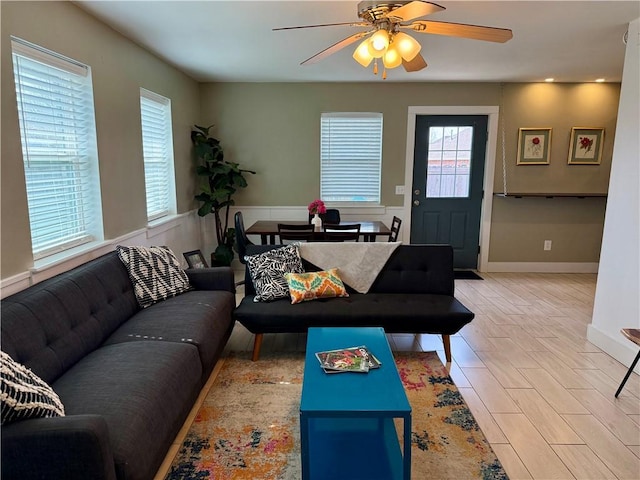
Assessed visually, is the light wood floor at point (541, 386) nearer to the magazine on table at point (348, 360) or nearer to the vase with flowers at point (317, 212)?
the magazine on table at point (348, 360)

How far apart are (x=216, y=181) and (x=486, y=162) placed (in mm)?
3515

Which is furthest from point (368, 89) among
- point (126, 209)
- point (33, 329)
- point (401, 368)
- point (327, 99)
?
point (33, 329)

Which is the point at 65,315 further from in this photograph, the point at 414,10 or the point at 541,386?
the point at 541,386

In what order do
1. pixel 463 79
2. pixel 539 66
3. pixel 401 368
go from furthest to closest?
pixel 463 79 → pixel 539 66 → pixel 401 368

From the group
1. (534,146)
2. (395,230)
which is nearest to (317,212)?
(395,230)

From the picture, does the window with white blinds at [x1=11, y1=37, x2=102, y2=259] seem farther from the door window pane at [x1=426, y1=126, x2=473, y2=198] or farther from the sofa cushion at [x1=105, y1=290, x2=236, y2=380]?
the door window pane at [x1=426, y1=126, x2=473, y2=198]

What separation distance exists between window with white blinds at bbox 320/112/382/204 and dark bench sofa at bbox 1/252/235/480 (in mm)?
3069

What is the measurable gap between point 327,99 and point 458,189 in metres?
2.11

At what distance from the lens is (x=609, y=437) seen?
2.20 metres

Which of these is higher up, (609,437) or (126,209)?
(126,209)

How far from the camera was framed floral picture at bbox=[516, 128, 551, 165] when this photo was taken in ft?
17.6

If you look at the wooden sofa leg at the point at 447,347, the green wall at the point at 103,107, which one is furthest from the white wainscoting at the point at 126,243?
the wooden sofa leg at the point at 447,347

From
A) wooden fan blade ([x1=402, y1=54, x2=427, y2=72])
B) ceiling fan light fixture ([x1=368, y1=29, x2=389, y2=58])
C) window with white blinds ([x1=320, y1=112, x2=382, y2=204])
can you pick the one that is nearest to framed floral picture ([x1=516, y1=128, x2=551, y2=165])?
window with white blinds ([x1=320, y1=112, x2=382, y2=204])

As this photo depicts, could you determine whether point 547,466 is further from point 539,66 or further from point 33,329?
point 539,66
